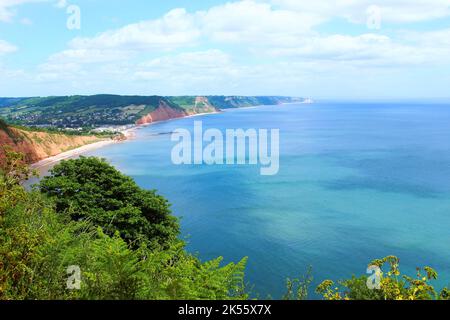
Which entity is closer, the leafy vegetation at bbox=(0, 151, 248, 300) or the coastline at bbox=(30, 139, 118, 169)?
the leafy vegetation at bbox=(0, 151, 248, 300)

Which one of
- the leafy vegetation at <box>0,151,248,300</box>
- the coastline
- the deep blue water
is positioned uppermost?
the leafy vegetation at <box>0,151,248,300</box>

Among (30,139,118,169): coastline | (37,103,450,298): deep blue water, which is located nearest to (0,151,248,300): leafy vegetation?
(37,103,450,298): deep blue water

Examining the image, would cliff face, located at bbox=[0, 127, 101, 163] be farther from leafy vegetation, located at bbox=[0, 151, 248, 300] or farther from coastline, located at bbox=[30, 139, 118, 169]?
leafy vegetation, located at bbox=[0, 151, 248, 300]

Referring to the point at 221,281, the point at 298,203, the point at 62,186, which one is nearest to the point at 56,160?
the point at 298,203
